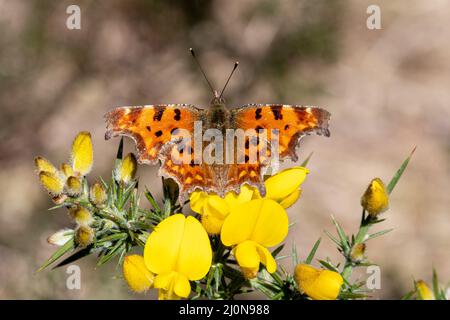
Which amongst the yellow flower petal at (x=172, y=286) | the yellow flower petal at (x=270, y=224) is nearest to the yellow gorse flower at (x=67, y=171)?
the yellow flower petal at (x=172, y=286)

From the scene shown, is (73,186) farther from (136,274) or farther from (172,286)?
(172,286)

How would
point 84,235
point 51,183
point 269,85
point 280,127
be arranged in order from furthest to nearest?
point 269,85
point 280,127
point 51,183
point 84,235

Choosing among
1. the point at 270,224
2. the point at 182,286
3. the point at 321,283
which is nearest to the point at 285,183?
the point at 270,224

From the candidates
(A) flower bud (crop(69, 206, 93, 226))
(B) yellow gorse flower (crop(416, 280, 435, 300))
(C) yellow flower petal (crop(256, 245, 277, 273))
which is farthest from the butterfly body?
(B) yellow gorse flower (crop(416, 280, 435, 300))

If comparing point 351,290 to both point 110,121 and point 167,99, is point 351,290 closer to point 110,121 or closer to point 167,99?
point 110,121

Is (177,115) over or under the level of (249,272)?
over

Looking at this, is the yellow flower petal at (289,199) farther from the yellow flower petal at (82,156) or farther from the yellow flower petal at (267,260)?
the yellow flower petal at (82,156)
